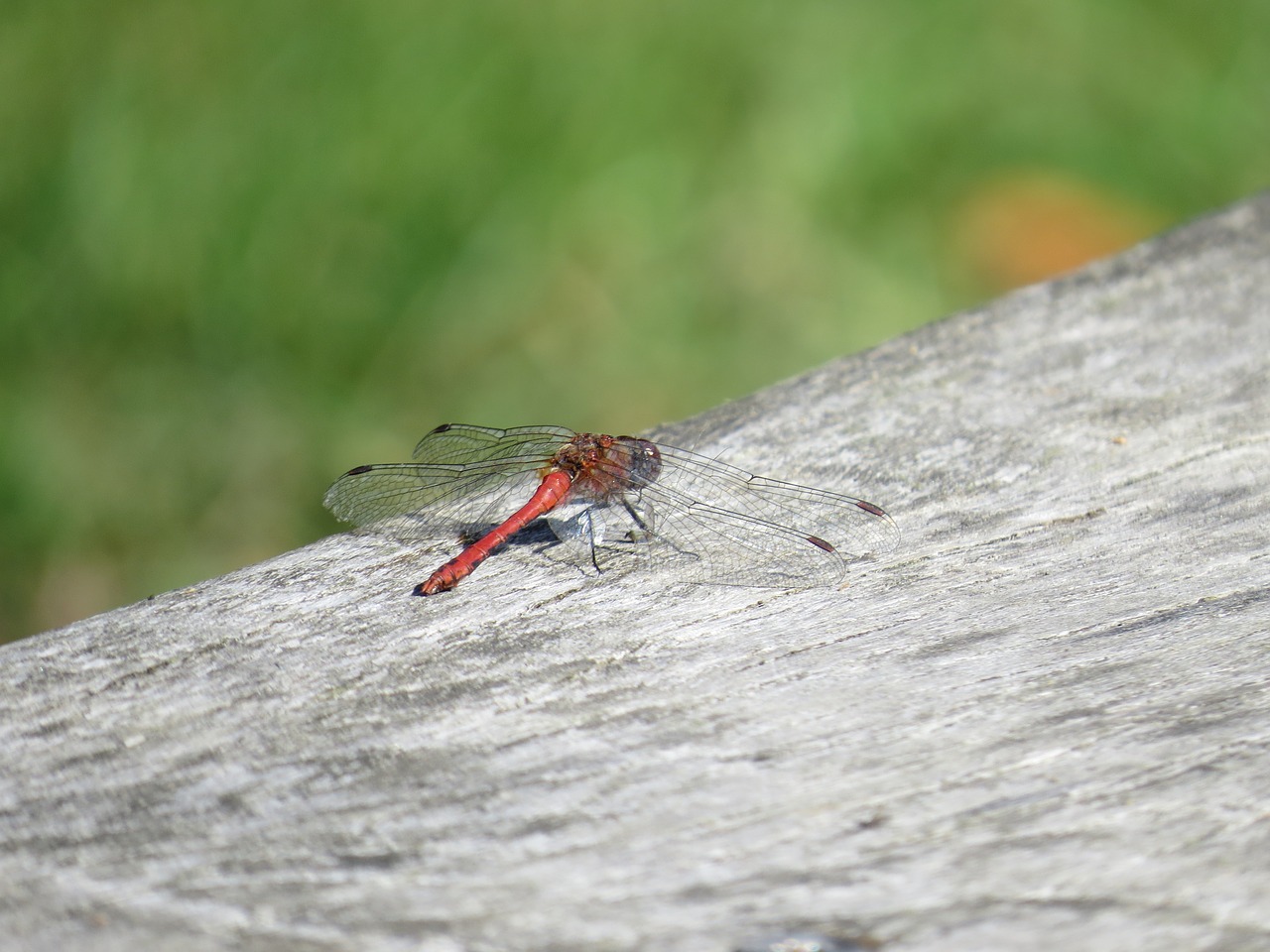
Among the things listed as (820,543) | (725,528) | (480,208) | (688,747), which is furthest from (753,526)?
(480,208)

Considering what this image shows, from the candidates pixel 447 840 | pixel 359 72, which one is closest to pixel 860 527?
pixel 447 840

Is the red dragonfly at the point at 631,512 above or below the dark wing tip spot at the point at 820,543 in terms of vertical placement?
above

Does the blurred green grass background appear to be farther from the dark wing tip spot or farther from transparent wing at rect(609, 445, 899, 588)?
the dark wing tip spot

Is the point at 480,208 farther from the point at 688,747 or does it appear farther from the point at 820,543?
the point at 688,747

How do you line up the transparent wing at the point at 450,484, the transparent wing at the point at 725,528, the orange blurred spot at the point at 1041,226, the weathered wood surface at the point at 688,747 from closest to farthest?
the weathered wood surface at the point at 688,747, the transparent wing at the point at 725,528, the transparent wing at the point at 450,484, the orange blurred spot at the point at 1041,226

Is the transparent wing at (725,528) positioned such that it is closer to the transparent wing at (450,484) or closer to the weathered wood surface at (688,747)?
the weathered wood surface at (688,747)

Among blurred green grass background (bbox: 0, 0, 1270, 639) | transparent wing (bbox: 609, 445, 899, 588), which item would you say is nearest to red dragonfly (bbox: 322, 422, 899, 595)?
transparent wing (bbox: 609, 445, 899, 588)

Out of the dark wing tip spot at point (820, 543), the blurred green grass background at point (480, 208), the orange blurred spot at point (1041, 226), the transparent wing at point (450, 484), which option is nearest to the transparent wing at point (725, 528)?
the dark wing tip spot at point (820, 543)

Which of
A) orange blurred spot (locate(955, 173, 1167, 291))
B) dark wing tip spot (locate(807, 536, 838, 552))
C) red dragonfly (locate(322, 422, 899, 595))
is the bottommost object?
dark wing tip spot (locate(807, 536, 838, 552))

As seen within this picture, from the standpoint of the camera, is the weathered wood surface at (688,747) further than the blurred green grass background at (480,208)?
No
